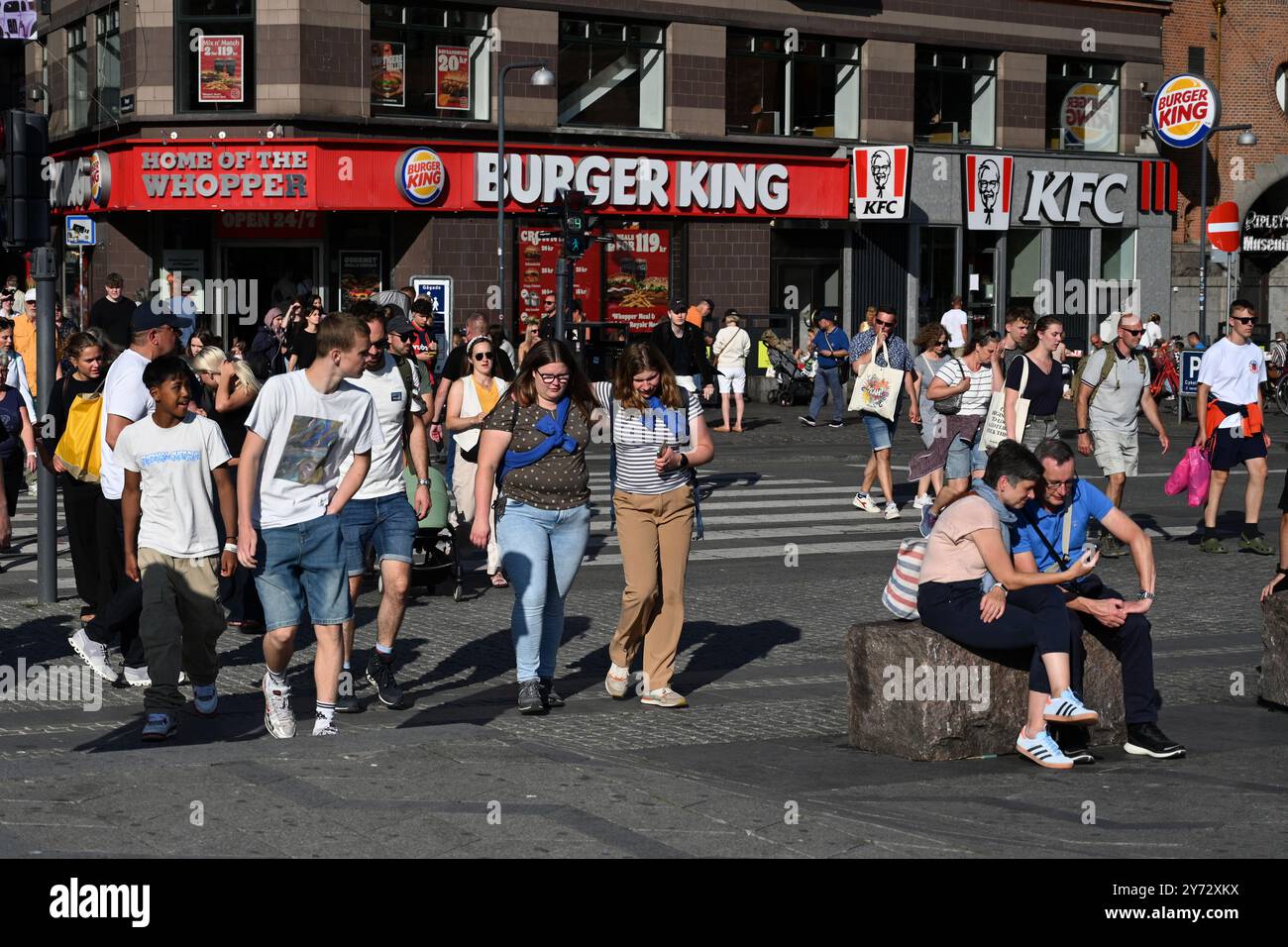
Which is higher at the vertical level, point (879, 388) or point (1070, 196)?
point (1070, 196)

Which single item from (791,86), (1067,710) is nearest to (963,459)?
(1067,710)

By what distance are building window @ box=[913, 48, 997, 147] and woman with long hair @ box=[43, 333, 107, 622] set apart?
27.1m

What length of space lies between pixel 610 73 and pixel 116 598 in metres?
24.1

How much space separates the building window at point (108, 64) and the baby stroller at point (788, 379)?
11.8 m

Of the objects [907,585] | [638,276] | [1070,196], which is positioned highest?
[1070,196]

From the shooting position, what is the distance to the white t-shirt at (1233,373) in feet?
46.4

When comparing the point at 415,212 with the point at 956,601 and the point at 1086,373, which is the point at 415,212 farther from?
the point at 956,601

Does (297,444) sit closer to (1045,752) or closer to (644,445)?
(644,445)

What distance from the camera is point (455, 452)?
522 inches

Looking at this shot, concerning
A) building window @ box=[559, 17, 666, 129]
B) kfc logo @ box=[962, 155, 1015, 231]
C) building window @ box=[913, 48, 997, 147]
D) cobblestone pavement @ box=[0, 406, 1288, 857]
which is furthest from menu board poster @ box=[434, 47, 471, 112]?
cobblestone pavement @ box=[0, 406, 1288, 857]

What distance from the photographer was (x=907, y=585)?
27.0 ft

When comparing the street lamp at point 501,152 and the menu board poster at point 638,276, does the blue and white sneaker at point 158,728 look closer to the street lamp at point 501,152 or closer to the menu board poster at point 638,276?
the street lamp at point 501,152
